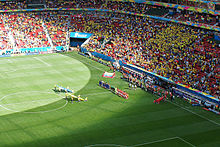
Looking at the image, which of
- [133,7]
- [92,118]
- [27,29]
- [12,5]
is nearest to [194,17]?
[133,7]

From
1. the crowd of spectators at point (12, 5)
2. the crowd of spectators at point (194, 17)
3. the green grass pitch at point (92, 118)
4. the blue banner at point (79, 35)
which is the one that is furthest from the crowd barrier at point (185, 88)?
the crowd of spectators at point (12, 5)

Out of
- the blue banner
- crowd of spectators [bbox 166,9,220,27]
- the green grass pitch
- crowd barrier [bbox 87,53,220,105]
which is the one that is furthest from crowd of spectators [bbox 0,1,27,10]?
crowd of spectators [bbox 166,9,220,27]

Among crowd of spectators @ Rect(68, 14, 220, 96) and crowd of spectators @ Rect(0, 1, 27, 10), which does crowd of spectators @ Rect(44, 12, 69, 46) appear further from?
crowd of spectators @ Rect(0, 1, 27, 10)

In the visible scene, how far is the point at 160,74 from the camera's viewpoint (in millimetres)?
59469

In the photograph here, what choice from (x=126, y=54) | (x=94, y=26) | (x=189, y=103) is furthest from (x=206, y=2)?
(x=94, y=26)

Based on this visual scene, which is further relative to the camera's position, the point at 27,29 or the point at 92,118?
the point at 27,29

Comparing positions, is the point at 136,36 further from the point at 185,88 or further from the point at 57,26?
the point at 185,88

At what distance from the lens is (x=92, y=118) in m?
42.0

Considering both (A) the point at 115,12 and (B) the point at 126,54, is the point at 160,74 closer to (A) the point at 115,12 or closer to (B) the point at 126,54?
(B) the point at 126,54

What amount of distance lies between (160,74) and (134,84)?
5.92 metres

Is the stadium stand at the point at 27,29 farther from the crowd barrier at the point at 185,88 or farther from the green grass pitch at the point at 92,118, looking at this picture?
the crowd barrier at the point at 185,88

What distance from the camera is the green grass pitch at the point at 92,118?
36.2 m

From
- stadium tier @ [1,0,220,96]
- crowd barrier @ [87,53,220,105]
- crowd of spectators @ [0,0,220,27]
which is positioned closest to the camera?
crowd barrier @ [87,53,220,105]

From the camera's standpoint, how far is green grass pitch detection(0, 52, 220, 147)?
36.2 metres
